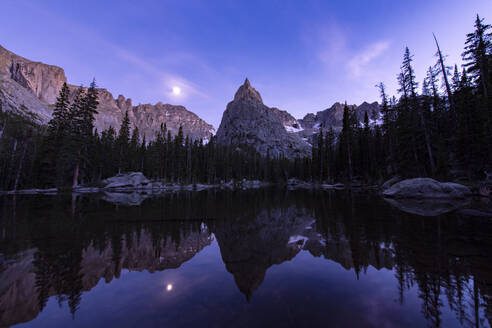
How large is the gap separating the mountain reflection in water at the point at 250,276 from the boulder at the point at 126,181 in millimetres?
33676

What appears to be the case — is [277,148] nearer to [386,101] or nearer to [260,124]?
[260,124]

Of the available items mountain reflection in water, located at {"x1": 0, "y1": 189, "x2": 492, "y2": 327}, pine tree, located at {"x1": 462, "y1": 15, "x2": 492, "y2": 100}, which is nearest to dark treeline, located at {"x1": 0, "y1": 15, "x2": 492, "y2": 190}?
pine tree, located at {"x1": 462, "y1": 15, "x2": 492, "y2": 100}

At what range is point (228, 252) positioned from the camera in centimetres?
650

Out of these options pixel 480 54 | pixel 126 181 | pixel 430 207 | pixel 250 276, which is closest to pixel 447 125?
pixel 480 54

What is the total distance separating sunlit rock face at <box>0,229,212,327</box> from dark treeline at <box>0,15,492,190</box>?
1188 inches

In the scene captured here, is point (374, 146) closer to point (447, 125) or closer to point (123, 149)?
point (447, 125)

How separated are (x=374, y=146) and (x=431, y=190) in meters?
32.0

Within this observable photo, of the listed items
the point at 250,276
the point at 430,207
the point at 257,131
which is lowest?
the point at 250,276

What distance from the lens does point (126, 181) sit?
131 ft

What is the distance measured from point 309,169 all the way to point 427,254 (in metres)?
76.6

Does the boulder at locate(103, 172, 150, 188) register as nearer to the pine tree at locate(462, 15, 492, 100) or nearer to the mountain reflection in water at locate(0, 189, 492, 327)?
the mountain reflection in water at locate(0, 189, 492, 327)

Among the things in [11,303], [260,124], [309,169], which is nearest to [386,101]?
[309,169]

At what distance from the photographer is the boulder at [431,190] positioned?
17.9 metres

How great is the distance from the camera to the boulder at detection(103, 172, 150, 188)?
38375 mm
